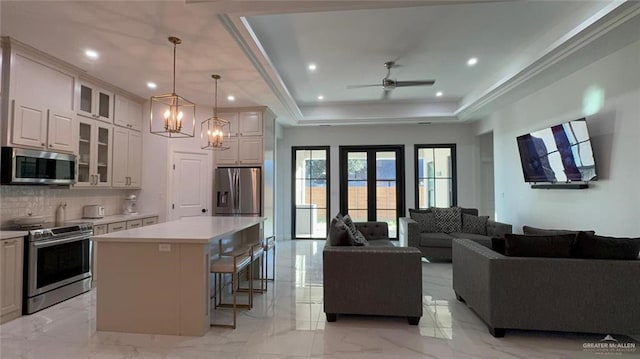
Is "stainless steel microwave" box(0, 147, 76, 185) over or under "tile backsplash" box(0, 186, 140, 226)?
over

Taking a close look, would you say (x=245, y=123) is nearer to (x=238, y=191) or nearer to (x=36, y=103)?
(x=238, y=191)

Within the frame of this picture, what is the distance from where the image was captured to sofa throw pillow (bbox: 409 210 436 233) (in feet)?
18.3

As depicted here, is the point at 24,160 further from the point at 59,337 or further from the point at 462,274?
the point at 462,274

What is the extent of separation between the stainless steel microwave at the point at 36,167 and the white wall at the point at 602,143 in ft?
21.2

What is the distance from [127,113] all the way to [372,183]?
17.1ft

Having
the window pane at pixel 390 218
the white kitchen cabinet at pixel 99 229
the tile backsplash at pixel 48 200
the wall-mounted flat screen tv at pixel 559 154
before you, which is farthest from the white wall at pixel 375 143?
the white kitchen cabinet at pixel 99 229

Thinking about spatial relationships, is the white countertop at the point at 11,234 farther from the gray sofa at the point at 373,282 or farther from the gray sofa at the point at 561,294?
the gray sofa at the point at 561,294

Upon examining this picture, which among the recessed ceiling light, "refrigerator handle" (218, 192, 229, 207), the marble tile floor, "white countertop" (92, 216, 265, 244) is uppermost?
the recessed ceiling light

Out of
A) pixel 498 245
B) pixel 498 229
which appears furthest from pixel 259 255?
pixel 498 229

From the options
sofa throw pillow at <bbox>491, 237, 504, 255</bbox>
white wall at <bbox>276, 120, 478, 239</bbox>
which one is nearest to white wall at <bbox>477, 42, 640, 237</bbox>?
sofa throw pillow at <bbox>491, 237, 504, 255</bbox>

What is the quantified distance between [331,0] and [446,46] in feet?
7.41

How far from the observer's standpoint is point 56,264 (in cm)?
339

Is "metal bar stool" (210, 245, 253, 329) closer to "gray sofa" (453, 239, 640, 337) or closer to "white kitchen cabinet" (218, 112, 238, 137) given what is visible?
"gray sofa" (453, 239, 640, 337)

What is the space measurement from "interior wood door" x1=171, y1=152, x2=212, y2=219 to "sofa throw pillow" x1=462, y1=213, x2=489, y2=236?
4690 mm
